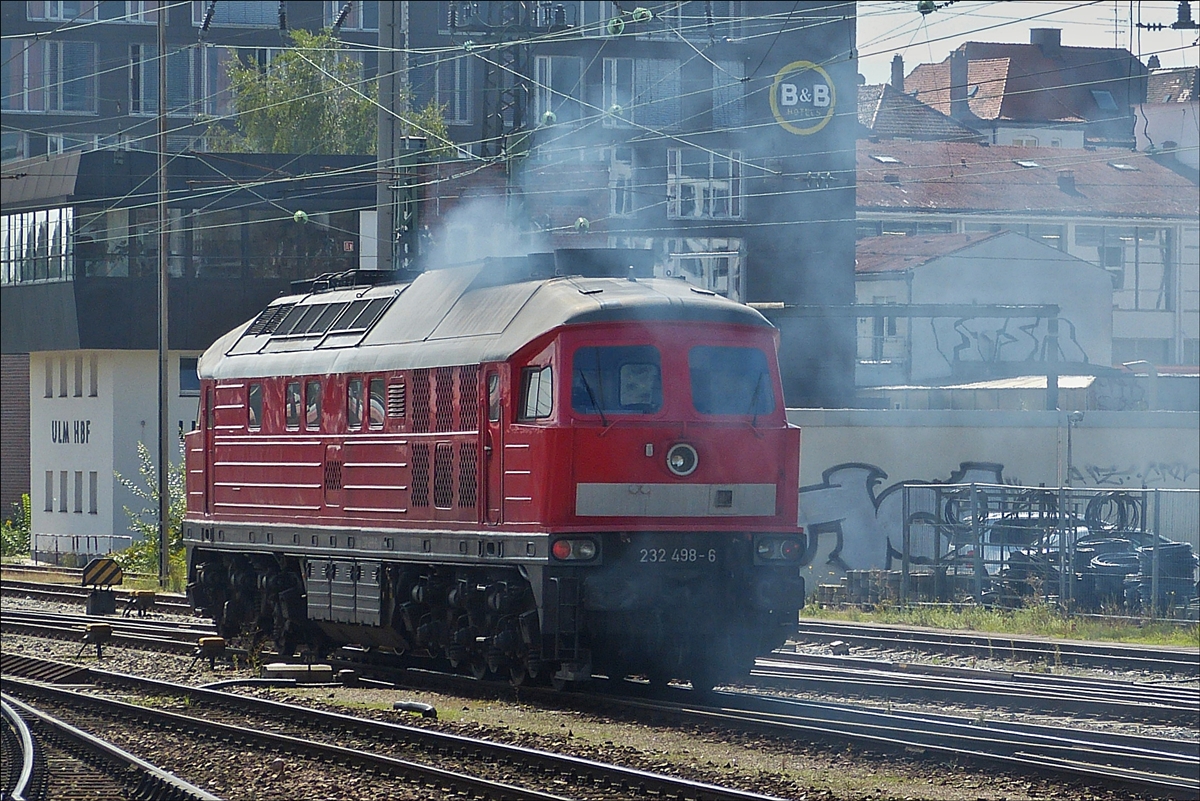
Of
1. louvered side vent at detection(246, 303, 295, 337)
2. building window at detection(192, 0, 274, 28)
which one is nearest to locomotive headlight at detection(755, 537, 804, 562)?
louvered side vent at detection(246, 303, 295, 337)

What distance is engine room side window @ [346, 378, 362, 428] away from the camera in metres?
16.3

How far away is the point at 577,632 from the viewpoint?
44.9 feet

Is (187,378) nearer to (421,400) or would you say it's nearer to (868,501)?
(868,501)

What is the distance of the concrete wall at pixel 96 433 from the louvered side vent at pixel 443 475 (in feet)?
93.1

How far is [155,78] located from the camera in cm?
5856

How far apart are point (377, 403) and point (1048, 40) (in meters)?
70.8

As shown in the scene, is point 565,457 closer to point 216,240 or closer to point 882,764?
point 882,764

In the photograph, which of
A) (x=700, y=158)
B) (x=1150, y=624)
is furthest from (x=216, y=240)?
(x=1150, y=624)

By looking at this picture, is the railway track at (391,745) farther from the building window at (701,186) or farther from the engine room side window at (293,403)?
the building window at (701,186)

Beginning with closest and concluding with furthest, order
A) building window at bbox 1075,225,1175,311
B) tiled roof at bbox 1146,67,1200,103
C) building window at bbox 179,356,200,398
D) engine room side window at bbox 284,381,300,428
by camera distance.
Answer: engine room side window at bbox 284,381,300,428 < building window at bbox 179,356,200,398 < building window at bbox 1075,225,1175,311 < tiled roof at bbox 1146,67,1200,103

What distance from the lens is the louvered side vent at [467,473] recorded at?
47.8 feet

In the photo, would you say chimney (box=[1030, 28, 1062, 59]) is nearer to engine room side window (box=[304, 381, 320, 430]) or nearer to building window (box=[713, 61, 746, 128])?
building window (box=[713, 61, 746, 128])

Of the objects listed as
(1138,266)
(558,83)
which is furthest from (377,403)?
(1138,266)

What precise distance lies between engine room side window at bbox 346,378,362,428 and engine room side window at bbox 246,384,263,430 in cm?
200
